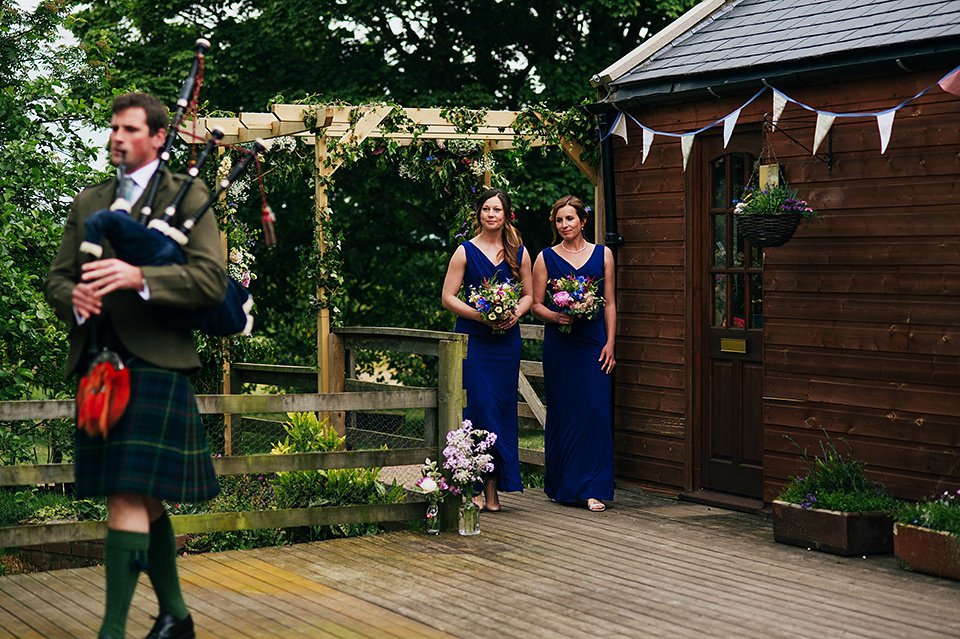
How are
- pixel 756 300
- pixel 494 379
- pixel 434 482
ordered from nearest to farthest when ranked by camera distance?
pixel 434 482, pixel 494 379, pixel 756 300

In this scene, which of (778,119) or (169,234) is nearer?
(169,234)

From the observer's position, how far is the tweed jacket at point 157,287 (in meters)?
4.07

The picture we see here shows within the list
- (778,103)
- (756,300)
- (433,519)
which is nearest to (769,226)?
(778,103)

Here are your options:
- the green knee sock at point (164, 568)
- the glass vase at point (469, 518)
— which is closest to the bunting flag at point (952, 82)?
the glass vase at point (469, 518)

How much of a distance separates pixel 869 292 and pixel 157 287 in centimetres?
434

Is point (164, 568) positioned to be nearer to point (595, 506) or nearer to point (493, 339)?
point (493, 339)

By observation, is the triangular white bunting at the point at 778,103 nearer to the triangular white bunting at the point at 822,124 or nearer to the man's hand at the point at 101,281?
the triangular white bunting at the point at 822,124

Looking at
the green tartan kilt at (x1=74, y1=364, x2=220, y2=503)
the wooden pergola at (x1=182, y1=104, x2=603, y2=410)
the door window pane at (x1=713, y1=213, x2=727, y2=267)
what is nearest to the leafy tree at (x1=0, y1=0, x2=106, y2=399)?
the wooden pergola at (x1=182, y1=104, x2=603, y2=410)

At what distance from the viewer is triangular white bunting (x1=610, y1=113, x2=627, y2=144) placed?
8516 mm

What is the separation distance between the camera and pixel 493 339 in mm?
7551

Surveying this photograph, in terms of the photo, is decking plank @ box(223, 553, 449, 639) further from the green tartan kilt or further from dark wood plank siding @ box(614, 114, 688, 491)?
dark wood plank siding @ box(614, 114, 688, 491)

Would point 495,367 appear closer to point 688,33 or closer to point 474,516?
point 474,516

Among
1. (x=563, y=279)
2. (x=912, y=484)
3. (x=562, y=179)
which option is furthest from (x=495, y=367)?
(x=562, y=179)

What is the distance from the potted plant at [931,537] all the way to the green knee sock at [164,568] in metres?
3.51
